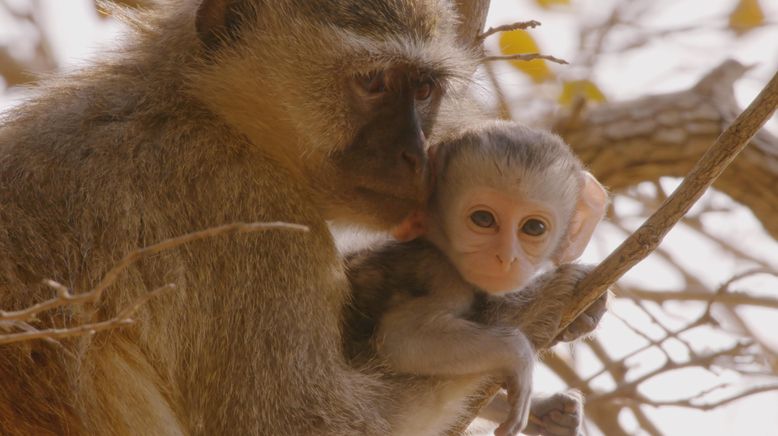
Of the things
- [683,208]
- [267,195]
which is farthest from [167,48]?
[683,208]

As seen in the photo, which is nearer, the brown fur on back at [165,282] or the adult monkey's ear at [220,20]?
the brown fur on back at [165,282]

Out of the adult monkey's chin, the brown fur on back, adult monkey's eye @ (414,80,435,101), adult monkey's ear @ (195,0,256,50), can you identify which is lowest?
the brown fur on back

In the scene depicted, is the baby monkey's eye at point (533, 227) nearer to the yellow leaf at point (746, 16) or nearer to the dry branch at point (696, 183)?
the dry branch at point (696, 183)

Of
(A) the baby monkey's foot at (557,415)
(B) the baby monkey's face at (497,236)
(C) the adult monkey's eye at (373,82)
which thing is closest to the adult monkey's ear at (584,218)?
(B) the baby monkey's face at (497,236)

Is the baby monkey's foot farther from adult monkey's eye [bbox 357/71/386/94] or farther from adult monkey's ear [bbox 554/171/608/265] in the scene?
adult monkey's eye [bbox 357/71/386/94]

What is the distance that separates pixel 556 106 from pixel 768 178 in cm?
143

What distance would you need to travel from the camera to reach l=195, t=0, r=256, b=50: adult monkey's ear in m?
4.51

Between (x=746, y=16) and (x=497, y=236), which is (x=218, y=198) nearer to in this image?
(x=497, y=236)

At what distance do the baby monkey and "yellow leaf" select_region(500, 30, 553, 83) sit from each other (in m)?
2.36

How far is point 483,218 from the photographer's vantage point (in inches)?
170

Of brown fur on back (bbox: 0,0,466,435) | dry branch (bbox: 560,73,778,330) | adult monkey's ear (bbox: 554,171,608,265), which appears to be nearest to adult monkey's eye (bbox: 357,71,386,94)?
brown fur on back (bbox: 0,0,466,435)

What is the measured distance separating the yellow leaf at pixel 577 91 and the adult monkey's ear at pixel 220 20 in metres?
3.16

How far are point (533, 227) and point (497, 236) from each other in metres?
0.17

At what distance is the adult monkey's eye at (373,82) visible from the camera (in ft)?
14.6
